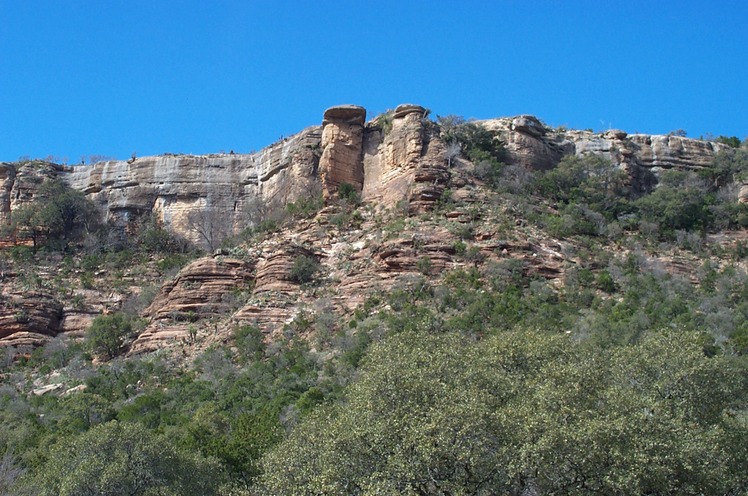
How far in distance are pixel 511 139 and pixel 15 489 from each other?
37.7 meters

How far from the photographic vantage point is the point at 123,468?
2623cm

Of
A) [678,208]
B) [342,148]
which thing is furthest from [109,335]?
[678,208]

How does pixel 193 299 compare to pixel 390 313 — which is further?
pixel 193 299

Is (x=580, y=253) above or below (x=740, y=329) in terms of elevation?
above

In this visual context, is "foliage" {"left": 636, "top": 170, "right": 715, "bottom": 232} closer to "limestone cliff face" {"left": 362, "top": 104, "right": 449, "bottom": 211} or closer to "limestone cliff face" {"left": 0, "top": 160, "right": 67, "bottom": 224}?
"limestone cliff face" {"left": 362, "top": 104, "right": 449, "bottom": 211}

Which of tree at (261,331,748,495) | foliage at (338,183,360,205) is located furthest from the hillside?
foliage at (338,183,360,205)

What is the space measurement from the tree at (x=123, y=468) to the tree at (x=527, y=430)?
3.46m

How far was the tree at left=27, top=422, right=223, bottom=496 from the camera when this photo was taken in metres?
25.9

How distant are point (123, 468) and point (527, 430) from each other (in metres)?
10.6

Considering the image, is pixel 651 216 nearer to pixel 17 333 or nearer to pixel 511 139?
pixel 511 139

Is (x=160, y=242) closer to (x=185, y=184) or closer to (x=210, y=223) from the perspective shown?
(x=210, y=223)

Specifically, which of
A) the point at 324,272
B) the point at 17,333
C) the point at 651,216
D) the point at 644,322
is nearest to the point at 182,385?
the point at 324,272

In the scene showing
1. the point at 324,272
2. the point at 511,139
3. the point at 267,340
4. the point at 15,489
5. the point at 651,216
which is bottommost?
the point at 15,489

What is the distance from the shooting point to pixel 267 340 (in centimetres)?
4447
